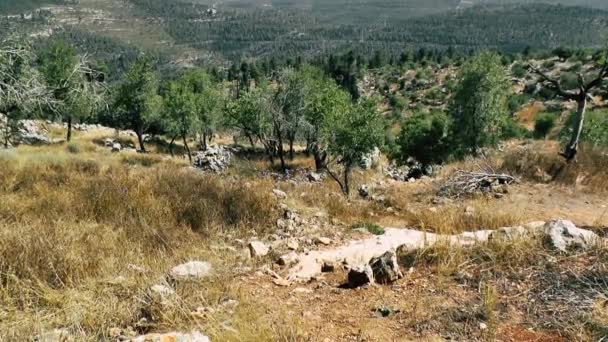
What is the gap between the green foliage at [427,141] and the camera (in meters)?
38.2

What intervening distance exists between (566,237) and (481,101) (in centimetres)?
2545

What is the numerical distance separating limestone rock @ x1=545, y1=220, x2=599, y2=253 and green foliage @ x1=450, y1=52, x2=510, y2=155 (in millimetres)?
24758

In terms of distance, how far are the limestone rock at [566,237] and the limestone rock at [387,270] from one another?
2.14 m

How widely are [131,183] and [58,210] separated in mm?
2004

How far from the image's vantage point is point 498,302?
17.1 feet

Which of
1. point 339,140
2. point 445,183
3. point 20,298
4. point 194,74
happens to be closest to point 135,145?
point 194,74

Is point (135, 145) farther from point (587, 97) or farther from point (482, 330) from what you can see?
point (482, 330)

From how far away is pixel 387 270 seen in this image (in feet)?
20.1

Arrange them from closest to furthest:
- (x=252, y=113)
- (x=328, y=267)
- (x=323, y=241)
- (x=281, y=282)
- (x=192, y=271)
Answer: (x=192, y=271) → (x=281, y=282) → (x=328, y=267) → (x=323, y=241) → (x=252, y=113)

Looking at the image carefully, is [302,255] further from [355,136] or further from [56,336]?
[355,136]

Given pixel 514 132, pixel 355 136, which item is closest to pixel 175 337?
pixel 355 136

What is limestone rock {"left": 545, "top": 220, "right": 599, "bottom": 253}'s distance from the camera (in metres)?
6.33

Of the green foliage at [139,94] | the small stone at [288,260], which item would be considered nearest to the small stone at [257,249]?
the small stone at [288,260]

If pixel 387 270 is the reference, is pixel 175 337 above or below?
above
